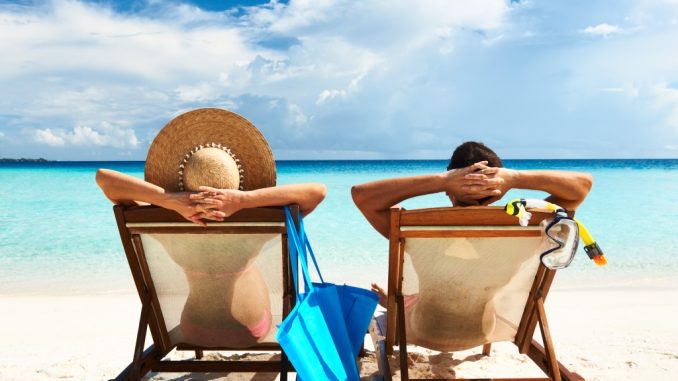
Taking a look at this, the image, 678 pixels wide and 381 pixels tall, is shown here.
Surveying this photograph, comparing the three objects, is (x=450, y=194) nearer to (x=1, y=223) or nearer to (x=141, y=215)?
(x=141, y=215)

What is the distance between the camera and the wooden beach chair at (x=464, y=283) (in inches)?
85.4

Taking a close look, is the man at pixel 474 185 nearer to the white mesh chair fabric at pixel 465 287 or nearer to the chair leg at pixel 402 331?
the white mesh chair fabric at pixel 465 287

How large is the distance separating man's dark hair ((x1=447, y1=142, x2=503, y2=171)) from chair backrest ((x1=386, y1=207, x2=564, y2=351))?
286 mm

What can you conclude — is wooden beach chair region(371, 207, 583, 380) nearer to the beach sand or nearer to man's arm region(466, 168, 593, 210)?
man's arm region(466, 168, 593, 210)

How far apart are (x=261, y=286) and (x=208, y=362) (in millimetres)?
456

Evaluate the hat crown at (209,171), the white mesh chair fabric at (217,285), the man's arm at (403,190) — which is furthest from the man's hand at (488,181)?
the hat crown at (209,171)

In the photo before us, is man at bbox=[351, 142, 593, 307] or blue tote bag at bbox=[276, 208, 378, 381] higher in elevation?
man at bbox=[351, 142, 593, 307]

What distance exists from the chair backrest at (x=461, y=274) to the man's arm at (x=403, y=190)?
0.08m

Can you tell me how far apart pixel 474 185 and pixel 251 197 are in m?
0.92

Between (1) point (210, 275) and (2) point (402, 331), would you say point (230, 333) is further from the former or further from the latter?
(2) point (402, 331)

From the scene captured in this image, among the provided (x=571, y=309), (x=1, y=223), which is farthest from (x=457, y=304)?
(x=1, y=223)

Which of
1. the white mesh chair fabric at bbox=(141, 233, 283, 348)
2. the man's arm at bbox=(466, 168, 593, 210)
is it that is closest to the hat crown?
the white mesh chair fabric at bbox=(141, 233, 283, 348)

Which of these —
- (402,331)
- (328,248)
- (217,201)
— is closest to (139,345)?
(217,201)

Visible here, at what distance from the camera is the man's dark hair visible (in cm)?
231
